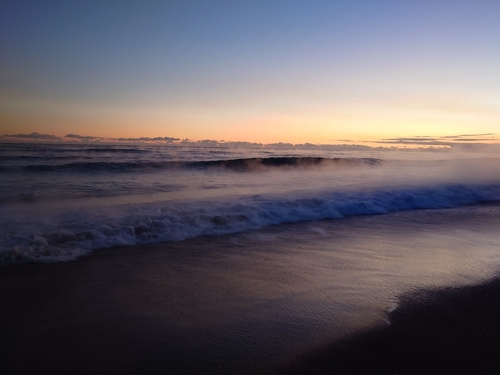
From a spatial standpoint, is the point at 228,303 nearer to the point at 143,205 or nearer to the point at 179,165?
the point at 143,205

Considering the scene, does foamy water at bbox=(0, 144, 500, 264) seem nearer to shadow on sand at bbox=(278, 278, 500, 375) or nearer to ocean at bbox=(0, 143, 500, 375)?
ocean at bbox=(0, 143, 500, 375)

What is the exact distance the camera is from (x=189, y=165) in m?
20.9

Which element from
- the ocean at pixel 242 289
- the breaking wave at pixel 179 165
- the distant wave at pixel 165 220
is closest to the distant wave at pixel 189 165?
the breaking wave at pixel 179 165

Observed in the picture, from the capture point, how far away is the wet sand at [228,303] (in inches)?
107

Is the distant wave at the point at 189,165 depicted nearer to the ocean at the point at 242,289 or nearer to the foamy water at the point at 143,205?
the foamy water at the point at 143,205

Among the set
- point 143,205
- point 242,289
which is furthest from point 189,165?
point 242,289


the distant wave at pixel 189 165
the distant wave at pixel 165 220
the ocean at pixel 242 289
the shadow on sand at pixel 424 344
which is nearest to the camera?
the shadow on sand at pixel 424 344

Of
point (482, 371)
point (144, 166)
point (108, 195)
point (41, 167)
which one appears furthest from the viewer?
point (144, 166)

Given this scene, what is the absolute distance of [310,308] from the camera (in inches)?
141

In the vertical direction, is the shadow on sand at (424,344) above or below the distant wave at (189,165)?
below

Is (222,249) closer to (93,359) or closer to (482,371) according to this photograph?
(93,359)

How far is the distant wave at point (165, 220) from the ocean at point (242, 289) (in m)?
0.04

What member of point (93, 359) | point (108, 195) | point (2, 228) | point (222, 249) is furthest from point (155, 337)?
point (108, 195)

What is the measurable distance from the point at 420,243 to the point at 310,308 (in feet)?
12.0
